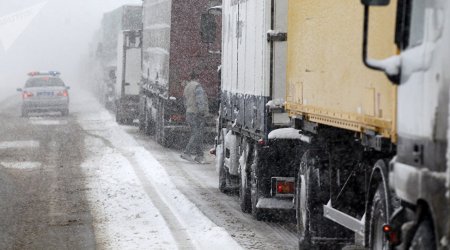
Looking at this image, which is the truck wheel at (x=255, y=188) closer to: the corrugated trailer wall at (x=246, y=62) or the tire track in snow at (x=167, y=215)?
the corrugated trailer wall at (x=246, y=62)

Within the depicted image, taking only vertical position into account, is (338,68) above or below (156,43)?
above

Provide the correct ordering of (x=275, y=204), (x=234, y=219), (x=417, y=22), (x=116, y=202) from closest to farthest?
(x=417, y=22) → (x=275, y=204) → (x=234, y=219) → (x=116, y=202)

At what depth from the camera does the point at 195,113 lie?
24.6 metres

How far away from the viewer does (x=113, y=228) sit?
13.8 m

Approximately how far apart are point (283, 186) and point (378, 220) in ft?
17.4

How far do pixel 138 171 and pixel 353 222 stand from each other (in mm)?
11811

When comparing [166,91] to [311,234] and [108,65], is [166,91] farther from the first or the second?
[108,65]

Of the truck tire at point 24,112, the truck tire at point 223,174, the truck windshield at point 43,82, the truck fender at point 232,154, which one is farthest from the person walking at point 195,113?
the truck windshield at point 43,82

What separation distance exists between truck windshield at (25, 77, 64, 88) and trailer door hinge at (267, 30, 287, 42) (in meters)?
30.6

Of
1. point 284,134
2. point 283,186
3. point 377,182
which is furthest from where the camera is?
point 283,186

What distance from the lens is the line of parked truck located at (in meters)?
6.85

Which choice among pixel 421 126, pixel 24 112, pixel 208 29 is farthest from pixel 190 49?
pixel 421 126

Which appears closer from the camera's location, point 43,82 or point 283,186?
point 283,186

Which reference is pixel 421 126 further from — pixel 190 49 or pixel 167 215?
pixel 190 49
